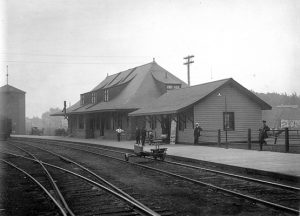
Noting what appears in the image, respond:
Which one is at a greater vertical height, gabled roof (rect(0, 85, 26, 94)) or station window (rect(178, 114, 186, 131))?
gabled roof (rect(0, 85, 26, 94))

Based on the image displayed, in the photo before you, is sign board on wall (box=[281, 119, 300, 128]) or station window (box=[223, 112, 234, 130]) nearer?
station window (box=[223, 112, 234, 130])

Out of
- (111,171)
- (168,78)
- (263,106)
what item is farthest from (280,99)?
(111,171)

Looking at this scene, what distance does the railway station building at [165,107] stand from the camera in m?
25.9

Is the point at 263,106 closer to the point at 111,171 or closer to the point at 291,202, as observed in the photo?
the point at 111,171

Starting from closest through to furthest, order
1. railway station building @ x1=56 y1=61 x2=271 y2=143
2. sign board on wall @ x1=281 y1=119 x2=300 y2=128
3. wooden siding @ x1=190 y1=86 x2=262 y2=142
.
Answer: wooden siding @ x1=190 y1=86 x2=262 y2=142 < railway station building @ x1=56 y1=61 x2=271 y2=143 < sign board on wall @ x1=281 y1=119 x2=300 y2=128

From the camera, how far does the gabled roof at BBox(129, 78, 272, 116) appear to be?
83.1 feet

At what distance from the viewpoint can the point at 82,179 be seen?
36.9ft

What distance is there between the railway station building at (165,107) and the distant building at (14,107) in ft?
96.4

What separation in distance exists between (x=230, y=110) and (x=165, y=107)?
458 centimetres

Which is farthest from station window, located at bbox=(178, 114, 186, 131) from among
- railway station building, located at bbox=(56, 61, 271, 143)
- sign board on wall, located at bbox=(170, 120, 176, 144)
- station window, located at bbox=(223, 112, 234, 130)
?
station window, located at bbox=(223, 112, 234, 130)

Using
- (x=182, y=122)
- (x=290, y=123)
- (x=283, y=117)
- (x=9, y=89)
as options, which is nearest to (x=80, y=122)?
(x=182, y=122)

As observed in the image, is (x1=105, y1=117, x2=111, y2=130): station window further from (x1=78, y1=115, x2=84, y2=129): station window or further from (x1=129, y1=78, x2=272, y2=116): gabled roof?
(x1=129, y1=78, x2=272, y2=116): gabled roof

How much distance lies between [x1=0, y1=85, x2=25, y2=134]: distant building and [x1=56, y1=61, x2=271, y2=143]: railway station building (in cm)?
2937

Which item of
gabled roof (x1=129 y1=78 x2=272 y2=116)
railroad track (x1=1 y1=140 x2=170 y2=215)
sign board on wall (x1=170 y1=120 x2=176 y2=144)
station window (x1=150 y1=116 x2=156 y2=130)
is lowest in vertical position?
railroad track (x1=1 y1=140 x2=170 y2=215)
